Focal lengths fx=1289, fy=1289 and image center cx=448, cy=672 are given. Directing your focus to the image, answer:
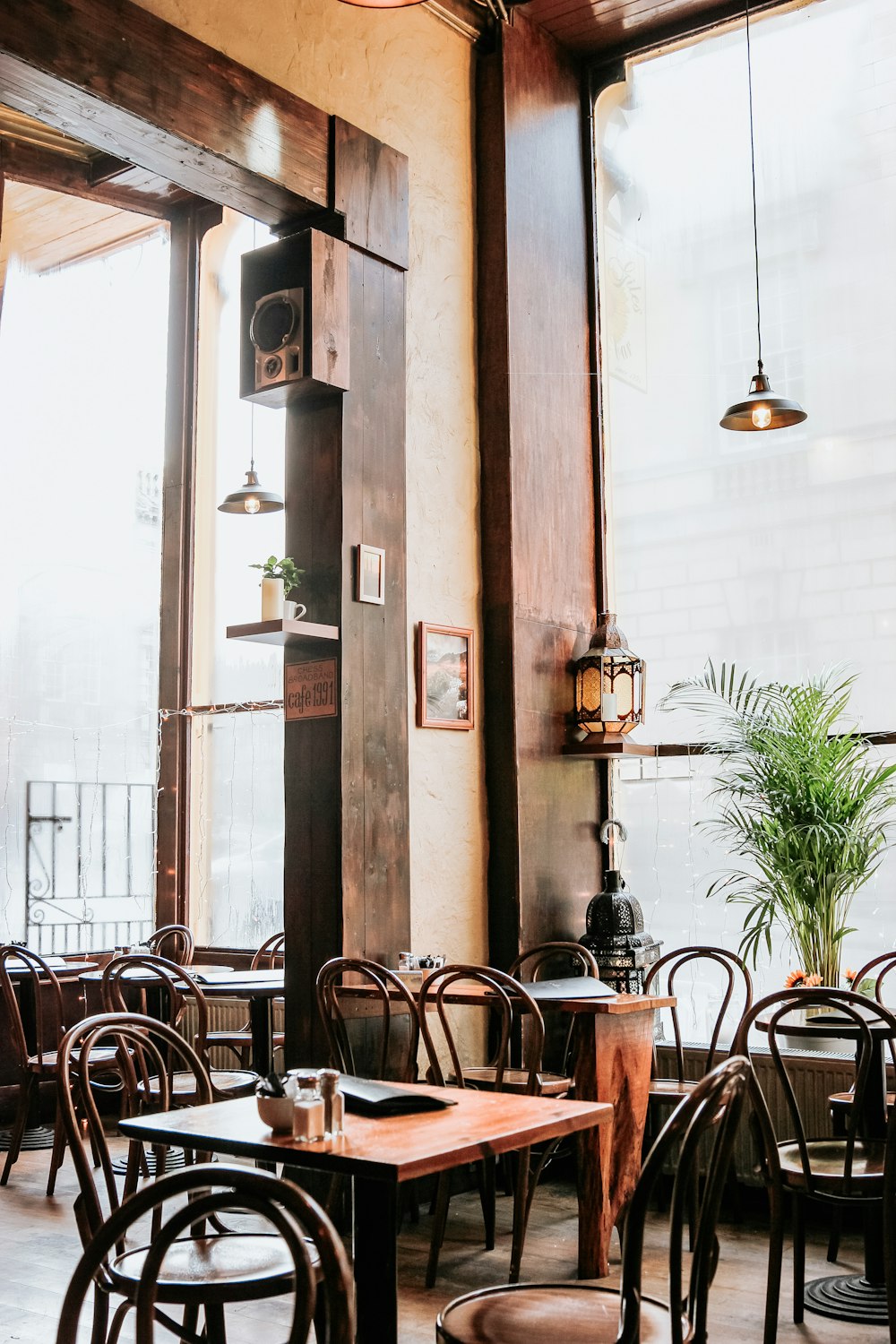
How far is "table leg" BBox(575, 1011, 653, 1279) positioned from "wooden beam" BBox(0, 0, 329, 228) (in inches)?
113

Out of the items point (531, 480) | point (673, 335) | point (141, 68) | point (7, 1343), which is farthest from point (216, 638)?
point (7, 1343)

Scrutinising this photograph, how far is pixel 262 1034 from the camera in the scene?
15.7ft

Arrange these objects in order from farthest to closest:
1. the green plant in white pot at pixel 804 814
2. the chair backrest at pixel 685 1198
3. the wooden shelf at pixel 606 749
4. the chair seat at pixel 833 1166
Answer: the wooden shelf at pixel 606 749, the green plant in white pot at pixel 804 814, the chair seat at pixel 833 1166, the chair backrest at pixel 685 1198

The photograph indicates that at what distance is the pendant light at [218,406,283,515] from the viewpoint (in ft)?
19.3

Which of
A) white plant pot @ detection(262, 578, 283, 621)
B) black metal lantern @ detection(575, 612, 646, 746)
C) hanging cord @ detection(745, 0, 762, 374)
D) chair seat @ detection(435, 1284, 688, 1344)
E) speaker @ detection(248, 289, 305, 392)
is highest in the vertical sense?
hanging cord @ detection(745, 0, 762, 374)

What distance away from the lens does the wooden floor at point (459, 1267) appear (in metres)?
3.29

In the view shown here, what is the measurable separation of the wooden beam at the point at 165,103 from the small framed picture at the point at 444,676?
5.25 ft

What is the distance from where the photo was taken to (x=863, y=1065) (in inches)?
133

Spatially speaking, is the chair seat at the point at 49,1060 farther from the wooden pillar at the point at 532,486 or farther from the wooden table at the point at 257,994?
the wooden pillar at the point at 532,486

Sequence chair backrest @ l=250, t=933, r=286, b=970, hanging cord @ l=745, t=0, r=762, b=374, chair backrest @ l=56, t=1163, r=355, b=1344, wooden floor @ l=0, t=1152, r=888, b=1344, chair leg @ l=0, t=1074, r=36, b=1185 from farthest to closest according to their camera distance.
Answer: chair backrest @ l=250, t=933, r=286, b=970 → hanging cord @ l=745, t=0, r=762, b=374 → chair leg @ l=0, t=1074, r=36, b=1185 → wooden floor @ l=0, t=1152, r=888, b=1344 → chair backrest @ l=56, t=1163, r=355, b=1344

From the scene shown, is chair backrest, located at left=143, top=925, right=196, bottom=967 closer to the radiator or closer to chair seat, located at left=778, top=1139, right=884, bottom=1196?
the radiator

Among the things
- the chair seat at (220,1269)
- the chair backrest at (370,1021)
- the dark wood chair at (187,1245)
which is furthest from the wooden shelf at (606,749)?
the chair seat at (220,1269)

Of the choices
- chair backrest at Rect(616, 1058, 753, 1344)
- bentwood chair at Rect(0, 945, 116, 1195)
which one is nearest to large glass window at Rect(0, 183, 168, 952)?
bentwood chair at Rect(0, 945, 116, 1195)

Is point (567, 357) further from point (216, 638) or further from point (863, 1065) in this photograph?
point (863, 1065)
